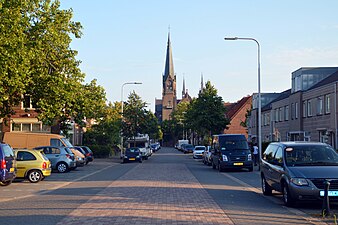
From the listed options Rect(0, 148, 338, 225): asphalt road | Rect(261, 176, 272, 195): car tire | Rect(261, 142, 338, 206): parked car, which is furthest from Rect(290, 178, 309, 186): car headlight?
Rect(261, 176, 272, 195): car tire

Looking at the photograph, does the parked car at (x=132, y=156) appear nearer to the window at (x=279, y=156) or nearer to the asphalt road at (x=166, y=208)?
the asphalt road at (x=166, y=208)

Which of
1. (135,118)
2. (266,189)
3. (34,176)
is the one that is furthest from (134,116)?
(266,189)

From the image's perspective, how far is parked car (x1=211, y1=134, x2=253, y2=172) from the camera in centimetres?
3016

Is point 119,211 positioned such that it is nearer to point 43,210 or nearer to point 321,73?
point 43,210

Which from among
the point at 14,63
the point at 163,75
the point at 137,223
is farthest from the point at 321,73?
the point at 163,75

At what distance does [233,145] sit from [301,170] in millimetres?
18298

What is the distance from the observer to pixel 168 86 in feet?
500

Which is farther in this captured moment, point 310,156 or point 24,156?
point 24,156

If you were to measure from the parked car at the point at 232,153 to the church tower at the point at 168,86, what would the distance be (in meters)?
104

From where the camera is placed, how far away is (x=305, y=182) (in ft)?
41.4

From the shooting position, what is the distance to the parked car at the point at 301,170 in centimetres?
1252

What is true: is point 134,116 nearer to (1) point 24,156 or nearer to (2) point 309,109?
(2) point 309,109

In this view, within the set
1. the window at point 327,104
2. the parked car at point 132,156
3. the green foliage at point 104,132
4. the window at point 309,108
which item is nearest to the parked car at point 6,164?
the window at point 327,104

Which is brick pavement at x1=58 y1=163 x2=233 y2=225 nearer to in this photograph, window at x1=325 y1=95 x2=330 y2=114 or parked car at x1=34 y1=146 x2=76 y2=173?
parked car at x1=34 y1=146 x2=76 y2=173
